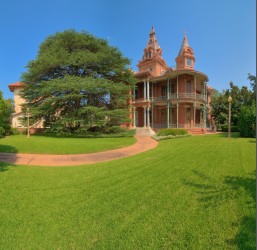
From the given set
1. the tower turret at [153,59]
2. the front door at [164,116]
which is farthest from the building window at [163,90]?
the tower turret at [153,59]

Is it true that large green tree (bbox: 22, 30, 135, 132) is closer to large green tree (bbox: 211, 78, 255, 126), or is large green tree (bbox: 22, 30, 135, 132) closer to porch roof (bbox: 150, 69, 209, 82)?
porch roof (bbox: 150, 69, 209, 82)

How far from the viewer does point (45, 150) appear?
1198cm

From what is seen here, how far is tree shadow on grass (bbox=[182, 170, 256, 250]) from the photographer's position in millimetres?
2893

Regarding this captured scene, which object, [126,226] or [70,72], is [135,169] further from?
[70,72]

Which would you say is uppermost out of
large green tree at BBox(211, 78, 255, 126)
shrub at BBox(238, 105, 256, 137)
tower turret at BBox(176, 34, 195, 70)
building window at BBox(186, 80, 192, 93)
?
tower turret at BBox(176, 34, 195, 70)

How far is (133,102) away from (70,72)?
11443 millimetres

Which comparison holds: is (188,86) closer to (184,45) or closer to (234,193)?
(184,45)

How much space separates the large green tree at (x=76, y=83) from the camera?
22328 millimetres

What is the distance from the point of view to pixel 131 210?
389cm

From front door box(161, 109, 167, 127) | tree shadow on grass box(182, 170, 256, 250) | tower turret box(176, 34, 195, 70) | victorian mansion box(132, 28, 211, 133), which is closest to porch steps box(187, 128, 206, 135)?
victorian mansion box(132, 28, 211, 133)

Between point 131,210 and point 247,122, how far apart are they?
701 inches

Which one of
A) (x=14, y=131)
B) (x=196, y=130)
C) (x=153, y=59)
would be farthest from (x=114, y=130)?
(x=153, y=59)

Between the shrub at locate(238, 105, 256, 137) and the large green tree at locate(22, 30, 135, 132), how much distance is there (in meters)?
12.6

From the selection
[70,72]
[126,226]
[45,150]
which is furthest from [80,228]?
[70,72]
